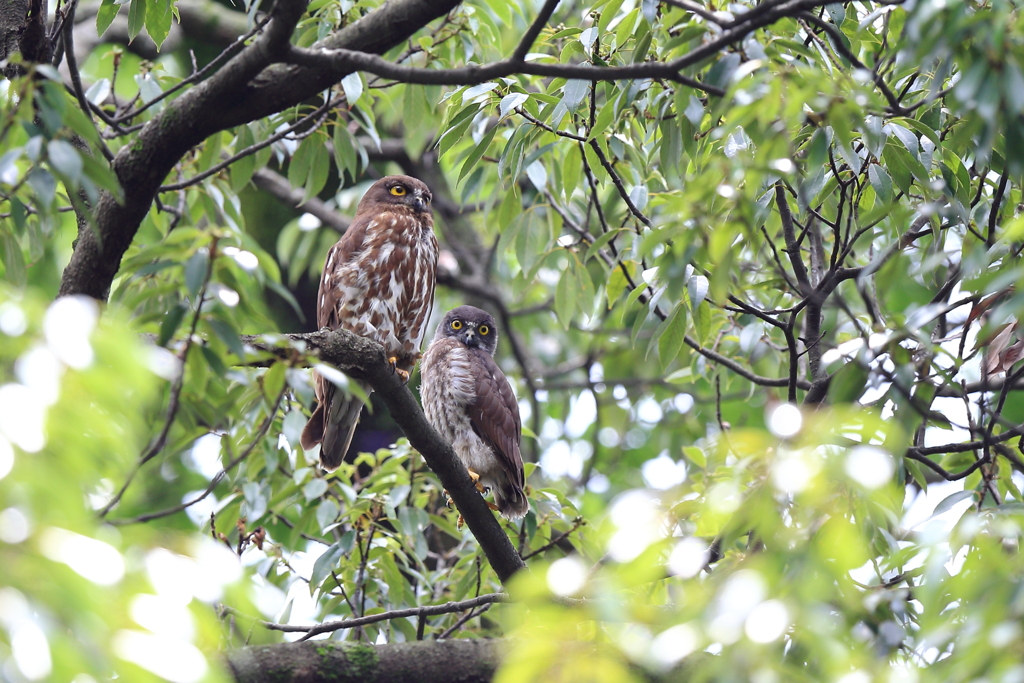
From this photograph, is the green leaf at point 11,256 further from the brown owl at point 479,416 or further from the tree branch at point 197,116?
the brown owl at point 479,416

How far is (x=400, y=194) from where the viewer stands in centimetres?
509

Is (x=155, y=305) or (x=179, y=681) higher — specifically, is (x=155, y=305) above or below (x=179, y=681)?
above

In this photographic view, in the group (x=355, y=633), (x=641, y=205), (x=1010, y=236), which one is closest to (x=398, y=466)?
(x=355, y=633)

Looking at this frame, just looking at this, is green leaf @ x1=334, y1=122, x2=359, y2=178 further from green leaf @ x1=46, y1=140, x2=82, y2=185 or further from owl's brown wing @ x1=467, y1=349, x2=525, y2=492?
green leaf @ x1=46, y1=140, x2=82, y2=185

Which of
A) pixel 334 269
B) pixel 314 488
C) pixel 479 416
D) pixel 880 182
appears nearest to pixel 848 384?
pixel 880 182

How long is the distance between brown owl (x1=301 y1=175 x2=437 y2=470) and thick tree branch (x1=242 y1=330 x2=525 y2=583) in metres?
0.94

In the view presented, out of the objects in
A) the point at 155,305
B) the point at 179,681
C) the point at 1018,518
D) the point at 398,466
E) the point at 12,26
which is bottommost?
the point at 398,466

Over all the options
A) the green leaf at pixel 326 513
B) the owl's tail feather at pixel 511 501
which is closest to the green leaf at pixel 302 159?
the green leaf at pixel 326 513

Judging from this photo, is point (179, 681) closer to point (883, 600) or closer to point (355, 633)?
point (883, 600)

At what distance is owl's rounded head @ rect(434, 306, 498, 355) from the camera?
17.3ft

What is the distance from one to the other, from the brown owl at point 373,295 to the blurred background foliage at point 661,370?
23 centimetres

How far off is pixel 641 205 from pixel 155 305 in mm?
1873

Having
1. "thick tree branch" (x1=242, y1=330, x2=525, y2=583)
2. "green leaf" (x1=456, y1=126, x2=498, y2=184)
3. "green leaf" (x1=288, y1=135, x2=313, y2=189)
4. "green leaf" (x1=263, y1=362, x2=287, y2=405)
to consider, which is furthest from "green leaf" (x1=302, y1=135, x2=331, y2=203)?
"green leaf" (x1=263, y1=362, x2=287, y2=405)

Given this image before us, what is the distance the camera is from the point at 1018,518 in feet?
4.83
